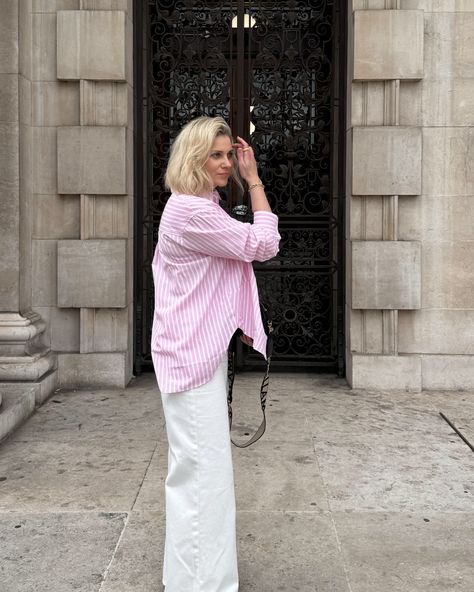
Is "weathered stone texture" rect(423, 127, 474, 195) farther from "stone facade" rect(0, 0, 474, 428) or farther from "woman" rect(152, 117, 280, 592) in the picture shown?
"woman" rect(152, 117, 280, 592)

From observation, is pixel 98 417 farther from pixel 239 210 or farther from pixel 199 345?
pixel 199 345

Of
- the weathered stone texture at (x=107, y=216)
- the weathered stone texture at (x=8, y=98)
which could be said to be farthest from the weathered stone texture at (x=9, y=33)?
the weathered stone texture at (x=107, y=216)

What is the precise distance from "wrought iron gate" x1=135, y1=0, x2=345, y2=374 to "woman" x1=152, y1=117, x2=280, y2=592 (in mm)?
4769

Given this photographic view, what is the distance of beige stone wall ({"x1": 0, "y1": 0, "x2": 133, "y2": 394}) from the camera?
697 cm

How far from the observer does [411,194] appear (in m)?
7.02

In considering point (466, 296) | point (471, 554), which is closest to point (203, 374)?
point (471, 554)

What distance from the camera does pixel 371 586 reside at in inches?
125

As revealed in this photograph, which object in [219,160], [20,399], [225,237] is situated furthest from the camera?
[20,399]

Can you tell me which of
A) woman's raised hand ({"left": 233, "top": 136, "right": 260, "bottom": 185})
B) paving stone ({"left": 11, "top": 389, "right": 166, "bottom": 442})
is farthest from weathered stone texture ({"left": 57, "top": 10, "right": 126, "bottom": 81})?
woman's raised hand ({"left": 233, "top": 136, "right": 260, "bottom": 185})

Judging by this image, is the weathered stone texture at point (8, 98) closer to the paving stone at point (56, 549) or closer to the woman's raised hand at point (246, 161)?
the paving stone at point (56, 549)

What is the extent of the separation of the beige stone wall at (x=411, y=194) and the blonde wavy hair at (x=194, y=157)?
4.40 metres

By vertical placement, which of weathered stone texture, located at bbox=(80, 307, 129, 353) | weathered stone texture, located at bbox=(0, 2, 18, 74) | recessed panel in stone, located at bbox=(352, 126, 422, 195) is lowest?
weathered stone texture, located at bbox=(80, 307, 129, 353)

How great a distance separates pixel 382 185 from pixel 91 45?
10.9 ft

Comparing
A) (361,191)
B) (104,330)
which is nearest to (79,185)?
(104,330)
